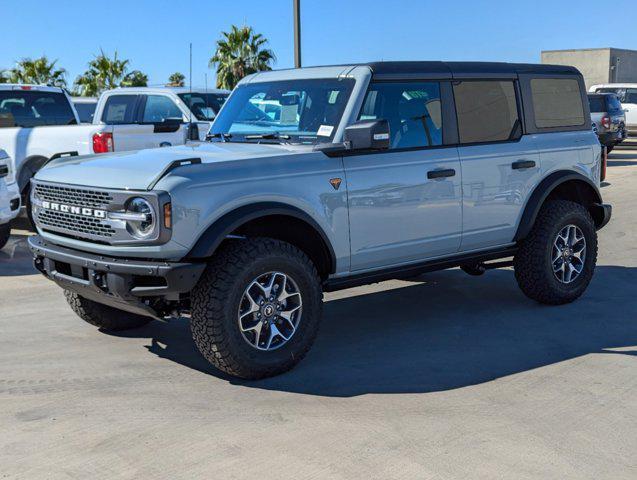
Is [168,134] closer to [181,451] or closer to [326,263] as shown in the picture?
[326,263]

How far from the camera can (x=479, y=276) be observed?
27.1 feet

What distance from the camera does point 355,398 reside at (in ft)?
15.6

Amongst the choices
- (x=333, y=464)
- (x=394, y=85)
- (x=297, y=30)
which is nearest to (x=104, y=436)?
(x=333, y=464)

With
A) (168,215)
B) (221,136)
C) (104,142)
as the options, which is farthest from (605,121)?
(168,215)

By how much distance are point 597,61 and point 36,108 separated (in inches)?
1740

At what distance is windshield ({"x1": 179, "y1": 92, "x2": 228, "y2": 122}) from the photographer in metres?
12.4

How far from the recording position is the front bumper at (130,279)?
472 centimetres

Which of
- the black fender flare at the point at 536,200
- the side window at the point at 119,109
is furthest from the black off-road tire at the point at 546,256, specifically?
the side window at the point at 119,109

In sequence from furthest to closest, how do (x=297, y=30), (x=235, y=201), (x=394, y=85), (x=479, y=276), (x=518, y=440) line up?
1. (x=297, y=30)
2. (x=479, y=276)
3. (x=394, y=85)
4. (x=235, y=201)
5. (x=518, y=440)

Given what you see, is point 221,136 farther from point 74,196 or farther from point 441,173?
point 441,173

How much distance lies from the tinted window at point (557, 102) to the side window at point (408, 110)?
43.7 inches

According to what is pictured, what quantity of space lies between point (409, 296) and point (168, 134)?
198 inches

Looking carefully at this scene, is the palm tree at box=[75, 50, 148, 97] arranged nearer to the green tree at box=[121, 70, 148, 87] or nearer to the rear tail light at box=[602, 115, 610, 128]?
the green tree at box=[121, 70, 148, 87]

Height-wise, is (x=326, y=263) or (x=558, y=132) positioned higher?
→ (x=558, y=132)
